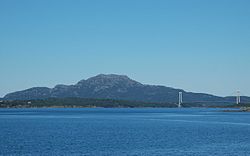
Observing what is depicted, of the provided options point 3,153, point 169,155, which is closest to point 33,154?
point 3,153

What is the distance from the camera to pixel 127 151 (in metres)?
48.5

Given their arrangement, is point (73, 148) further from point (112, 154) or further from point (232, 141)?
point (232, 141)

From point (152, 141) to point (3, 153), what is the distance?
20.1 metres

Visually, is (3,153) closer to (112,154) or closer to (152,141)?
(112,154)

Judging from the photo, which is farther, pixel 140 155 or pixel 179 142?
pixel 179 142

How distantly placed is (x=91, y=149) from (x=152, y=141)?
1150cm

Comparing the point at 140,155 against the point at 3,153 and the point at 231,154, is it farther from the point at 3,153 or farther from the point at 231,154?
the point at 3,153

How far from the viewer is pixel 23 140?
194 feet

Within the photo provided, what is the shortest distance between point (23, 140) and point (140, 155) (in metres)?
19.5

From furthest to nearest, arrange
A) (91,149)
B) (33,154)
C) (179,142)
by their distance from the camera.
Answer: (179,142), (91,149), (33,154)

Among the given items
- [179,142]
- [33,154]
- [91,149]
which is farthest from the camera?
[179,142]

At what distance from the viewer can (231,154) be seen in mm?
47062

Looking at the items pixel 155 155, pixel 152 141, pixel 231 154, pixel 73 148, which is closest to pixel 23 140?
pixel 73 148

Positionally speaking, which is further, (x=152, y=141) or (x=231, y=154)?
(x=152, y=141)
